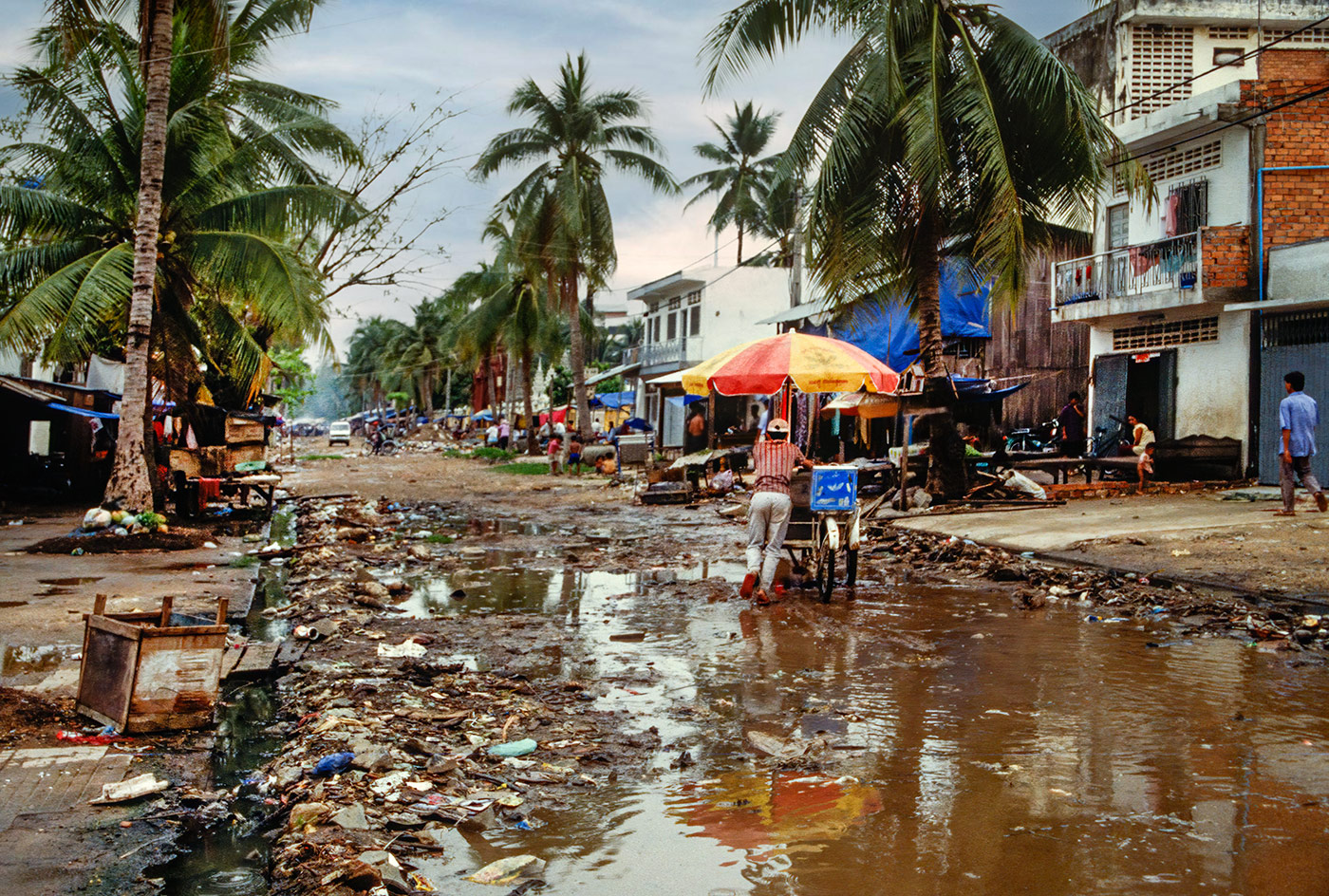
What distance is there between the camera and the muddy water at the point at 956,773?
376 cm

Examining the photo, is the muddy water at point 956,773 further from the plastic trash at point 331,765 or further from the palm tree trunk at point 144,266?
the palm tree trunk at point 144,266

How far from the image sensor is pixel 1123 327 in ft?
70.4

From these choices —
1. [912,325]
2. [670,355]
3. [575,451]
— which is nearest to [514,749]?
[912,325]

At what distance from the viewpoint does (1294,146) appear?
17.9 m

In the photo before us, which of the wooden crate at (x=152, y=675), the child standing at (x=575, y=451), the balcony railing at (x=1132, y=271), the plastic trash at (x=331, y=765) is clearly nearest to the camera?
the plastic trash at (x=331, y=765)

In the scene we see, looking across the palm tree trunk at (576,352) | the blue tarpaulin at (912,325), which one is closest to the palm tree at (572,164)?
the palm tree trunk at (576,352)

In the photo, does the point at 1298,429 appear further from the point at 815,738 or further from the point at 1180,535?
the point at 815,738

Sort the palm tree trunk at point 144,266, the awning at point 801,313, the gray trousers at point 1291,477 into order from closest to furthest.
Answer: the gray trousers at point 1291,477 → the palm tree trunk at point 144,266 → the awning at point 801,313

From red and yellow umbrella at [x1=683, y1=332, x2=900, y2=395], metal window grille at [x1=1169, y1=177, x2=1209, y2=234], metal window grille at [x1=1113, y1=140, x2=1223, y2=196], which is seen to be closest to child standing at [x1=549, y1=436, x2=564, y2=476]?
metal window grille at [x1=1113, y1=140, x2=1223, y2=196]

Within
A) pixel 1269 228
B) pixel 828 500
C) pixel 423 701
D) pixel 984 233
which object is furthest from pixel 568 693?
pixel 1269 228

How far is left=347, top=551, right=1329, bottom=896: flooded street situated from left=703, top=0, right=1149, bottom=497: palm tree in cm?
793

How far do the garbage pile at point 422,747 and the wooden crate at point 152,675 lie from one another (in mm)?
555

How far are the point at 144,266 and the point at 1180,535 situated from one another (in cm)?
1378

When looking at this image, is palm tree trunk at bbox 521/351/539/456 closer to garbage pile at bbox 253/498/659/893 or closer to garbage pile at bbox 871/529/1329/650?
garbage pile at bbox 871/529/1329/650
